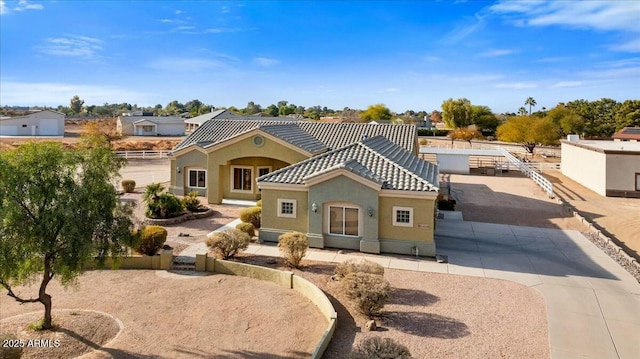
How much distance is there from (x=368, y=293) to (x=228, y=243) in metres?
7.22

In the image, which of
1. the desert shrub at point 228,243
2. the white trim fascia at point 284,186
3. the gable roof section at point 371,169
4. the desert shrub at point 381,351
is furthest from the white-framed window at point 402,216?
the desert shrub at point 381,351

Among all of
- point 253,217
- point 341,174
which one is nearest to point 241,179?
point 253,217

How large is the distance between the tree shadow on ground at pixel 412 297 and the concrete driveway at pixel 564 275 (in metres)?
2.78

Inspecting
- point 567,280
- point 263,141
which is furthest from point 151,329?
point 263,141

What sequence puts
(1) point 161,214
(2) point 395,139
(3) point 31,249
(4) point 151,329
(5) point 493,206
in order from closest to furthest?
(3) point 31,249 < (4) point 151,329 < (1) point 161,214 < (5) point 493,206 < (2) point 395,139

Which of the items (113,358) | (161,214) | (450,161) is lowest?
(113,358)

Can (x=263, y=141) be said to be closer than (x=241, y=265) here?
No

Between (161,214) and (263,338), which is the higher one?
(161,214)

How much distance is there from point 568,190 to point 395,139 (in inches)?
696

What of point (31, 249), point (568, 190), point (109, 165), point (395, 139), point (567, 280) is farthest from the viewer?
point (568, 190)

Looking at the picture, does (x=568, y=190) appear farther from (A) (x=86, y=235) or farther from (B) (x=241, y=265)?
(A) (x=86, y=235)

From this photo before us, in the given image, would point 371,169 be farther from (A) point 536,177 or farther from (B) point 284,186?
(A) point 536,177

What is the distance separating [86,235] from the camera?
10.3 meters

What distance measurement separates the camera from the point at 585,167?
39.5 m
